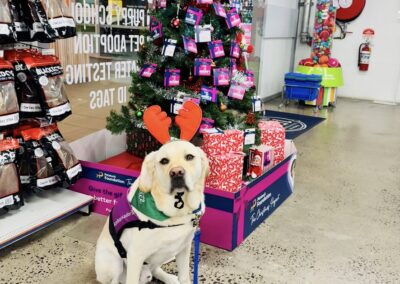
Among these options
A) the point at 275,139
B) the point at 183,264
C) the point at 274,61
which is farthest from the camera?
the point at 274,61

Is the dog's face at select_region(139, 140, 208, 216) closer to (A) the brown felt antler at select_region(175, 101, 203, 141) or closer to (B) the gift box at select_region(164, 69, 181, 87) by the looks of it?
Answer: (A) the brown felt antler at select_region(175, 101, 203, 141)

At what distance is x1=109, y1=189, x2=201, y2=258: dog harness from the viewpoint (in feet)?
5.38

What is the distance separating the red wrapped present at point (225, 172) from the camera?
7.80 ft

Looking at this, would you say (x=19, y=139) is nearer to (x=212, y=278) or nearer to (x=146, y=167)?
(x=146, y=167)

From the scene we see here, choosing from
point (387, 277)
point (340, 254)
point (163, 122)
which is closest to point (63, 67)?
point (163, 122)

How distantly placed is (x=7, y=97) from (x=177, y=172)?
1107 mm

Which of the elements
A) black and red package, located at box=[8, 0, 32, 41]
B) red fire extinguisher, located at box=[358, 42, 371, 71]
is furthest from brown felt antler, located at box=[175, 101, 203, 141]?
red fire extinguisher, located at box=[358, 42, 371, 71]

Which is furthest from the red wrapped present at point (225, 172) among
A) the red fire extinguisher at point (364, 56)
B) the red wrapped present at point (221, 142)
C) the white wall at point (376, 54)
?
the white wall at point (376, 54)

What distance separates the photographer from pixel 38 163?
239 cm

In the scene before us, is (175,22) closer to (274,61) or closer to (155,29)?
(155,29)

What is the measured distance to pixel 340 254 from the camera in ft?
Result: 7.79

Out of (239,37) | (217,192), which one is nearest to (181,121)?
(217,192)

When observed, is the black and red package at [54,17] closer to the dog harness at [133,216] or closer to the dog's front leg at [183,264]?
the dog harness at [133,216]

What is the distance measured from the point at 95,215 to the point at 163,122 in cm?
109
